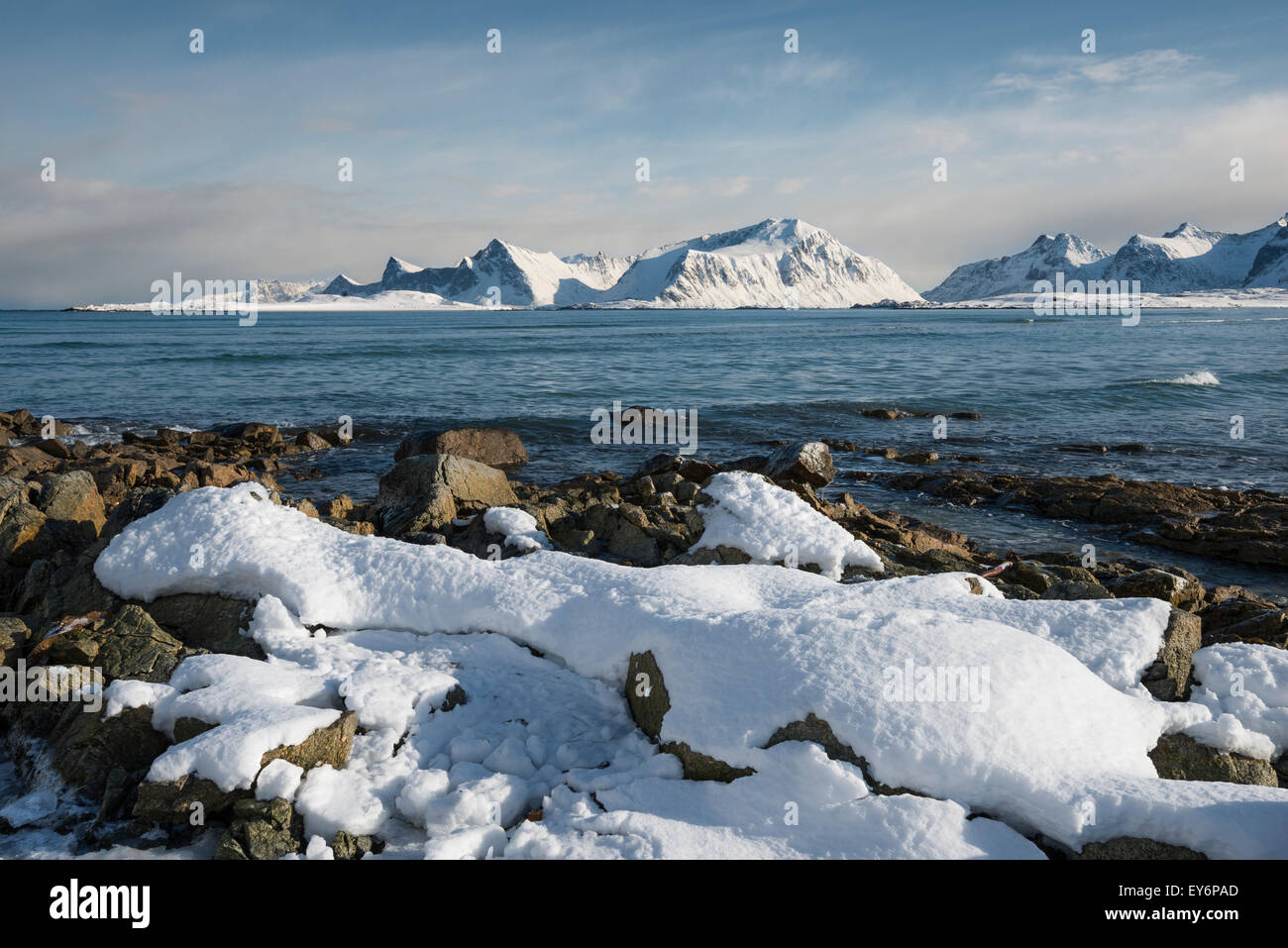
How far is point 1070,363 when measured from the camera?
44281 millimetres

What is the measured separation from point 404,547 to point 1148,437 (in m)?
22.4

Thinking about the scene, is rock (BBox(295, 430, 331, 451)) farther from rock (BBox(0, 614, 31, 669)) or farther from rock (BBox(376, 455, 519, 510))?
rock (BBox(0, 614, 31, 669))

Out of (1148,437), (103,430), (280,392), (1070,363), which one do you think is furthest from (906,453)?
(1070,363)

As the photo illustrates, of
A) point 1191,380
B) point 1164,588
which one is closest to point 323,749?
point 1164,588

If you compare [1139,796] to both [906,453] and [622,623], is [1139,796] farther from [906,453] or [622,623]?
[906,453]

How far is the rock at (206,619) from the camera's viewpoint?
6363 millimetres

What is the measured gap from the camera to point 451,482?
1199 cm

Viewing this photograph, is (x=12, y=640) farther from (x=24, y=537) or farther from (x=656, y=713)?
(x=656, y=713)

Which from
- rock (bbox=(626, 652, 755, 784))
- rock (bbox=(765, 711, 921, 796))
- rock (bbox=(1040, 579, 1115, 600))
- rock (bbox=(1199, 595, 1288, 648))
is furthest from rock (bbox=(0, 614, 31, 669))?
rock (bbox=(1199, 595, 1288, 648))

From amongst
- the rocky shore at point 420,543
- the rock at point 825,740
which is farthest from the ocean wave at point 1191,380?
the rock at point 825,740

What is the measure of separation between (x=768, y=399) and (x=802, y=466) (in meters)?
16.2
